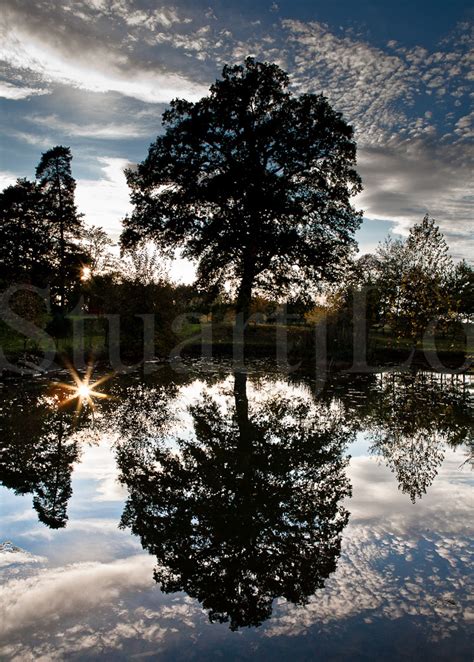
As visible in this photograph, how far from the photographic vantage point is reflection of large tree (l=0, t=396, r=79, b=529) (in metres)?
6.25

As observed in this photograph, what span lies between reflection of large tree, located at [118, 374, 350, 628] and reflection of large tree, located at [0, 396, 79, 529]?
2.85 ft

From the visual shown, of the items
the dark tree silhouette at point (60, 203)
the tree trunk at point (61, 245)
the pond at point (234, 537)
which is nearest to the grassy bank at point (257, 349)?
the tree trunk at point (61, 245)

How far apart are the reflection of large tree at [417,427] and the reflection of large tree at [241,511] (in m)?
0.93

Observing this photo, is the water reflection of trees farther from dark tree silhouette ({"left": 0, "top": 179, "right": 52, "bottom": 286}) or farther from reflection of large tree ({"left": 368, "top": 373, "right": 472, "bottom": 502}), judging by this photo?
dark tree silhouette ({"left": 0, "top": 179, "right": 52, "bottom": 286})

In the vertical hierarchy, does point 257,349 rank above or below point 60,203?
below

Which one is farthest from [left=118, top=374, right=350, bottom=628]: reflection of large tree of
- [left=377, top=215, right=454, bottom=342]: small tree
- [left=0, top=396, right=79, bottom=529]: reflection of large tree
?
[left=377, top=215, right=454, bottom=342]: small tree

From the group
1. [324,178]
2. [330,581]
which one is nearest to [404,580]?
[330,581]

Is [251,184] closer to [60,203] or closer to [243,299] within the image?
[243,299]

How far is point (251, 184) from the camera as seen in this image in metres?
23.8

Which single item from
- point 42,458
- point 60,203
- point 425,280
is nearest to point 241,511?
point 42,458

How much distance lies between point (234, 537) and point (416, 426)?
686 centimetres

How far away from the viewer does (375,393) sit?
50.6 ft

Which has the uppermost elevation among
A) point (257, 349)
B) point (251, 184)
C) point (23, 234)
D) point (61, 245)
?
point (23, 234)

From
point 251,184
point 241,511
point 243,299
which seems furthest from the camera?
point 243,299
